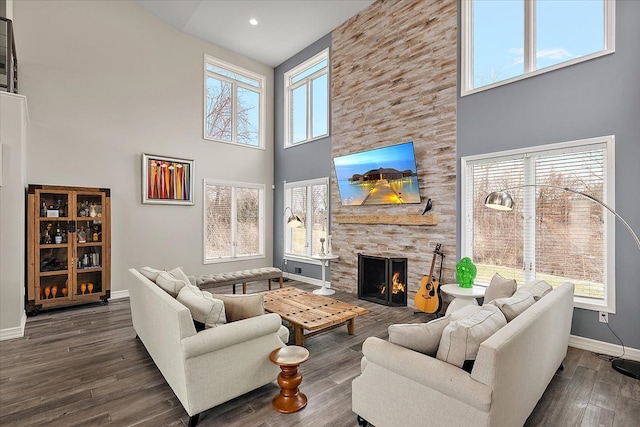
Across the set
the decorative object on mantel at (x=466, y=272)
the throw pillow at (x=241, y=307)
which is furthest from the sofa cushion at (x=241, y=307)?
the decorative object on mantel at (x=466, y=272)

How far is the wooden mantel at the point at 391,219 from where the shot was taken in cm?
485

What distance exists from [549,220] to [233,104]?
6.33m

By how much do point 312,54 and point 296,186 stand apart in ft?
9.41

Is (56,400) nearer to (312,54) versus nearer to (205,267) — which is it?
(205,267)

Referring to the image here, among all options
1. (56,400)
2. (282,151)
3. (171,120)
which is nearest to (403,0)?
(282,151)

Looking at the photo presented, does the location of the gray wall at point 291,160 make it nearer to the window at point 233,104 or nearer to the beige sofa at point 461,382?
the window at point 233,104

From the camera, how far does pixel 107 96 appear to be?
217 inches

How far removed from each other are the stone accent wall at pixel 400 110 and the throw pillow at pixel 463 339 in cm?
289

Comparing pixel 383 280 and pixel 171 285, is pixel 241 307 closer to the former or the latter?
pixel 171 285

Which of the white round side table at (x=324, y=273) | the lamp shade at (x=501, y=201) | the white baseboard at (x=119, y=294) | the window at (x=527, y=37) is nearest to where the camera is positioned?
the lamp shade at (x=501, y=201)

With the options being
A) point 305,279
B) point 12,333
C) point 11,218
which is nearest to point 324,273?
point 305,279

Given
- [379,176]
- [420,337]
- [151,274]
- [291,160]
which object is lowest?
[420,337]

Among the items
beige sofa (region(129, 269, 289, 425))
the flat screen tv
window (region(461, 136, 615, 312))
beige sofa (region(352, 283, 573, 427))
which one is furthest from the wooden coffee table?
the flat screen tv

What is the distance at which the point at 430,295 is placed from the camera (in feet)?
15.0
